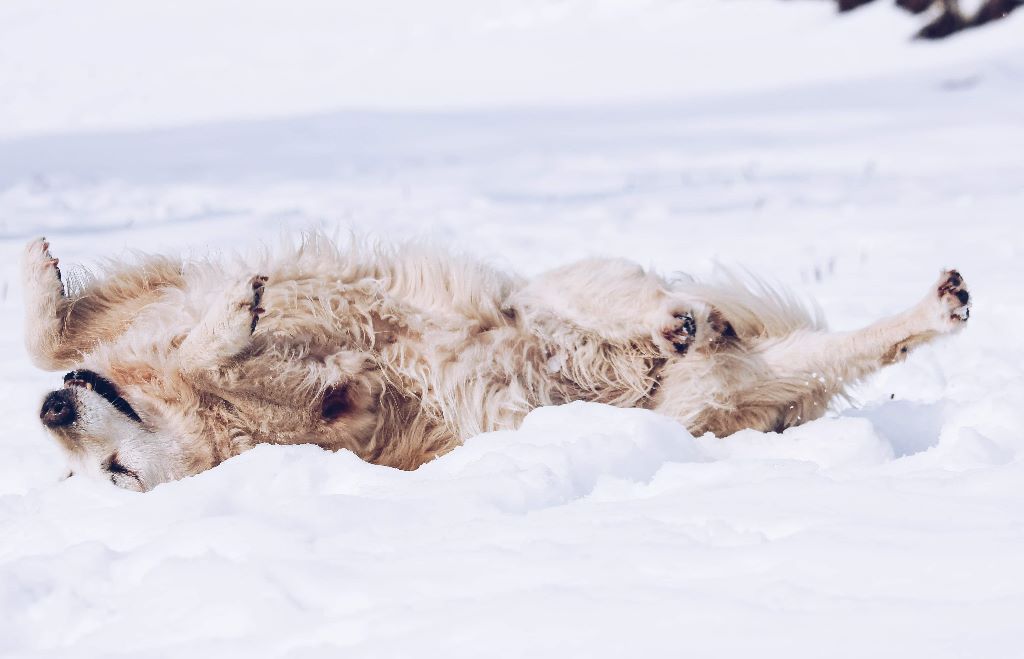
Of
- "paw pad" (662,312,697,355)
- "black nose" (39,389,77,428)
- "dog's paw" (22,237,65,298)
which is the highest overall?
"dog's paw" (22,237,65,298)

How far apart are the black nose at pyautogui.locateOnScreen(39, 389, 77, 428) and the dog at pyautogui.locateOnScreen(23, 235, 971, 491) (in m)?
0.01

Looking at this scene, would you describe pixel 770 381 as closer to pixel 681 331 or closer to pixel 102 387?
pixel 681 331

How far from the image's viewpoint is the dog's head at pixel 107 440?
3119mm

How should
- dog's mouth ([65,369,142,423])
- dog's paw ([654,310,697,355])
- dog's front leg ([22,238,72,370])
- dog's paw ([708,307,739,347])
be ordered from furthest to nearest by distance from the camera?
dog's front leg ([22,238,72,370]), dog's paw ([708,307,739,347]), dog's paw ([654,310,697,355]), dog's mouth ([65,369,142,423])

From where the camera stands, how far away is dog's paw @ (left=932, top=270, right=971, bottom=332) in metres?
3.17

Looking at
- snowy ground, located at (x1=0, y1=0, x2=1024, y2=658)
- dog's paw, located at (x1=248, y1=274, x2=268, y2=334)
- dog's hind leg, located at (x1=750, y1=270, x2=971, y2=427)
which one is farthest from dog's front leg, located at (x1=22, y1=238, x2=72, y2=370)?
dog's hind leg, located at (x1=750, y1=270, x2=971, y2=427)

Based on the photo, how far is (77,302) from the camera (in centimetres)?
374

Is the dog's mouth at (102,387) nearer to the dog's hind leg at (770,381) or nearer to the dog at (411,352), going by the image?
the dog at (411,352)

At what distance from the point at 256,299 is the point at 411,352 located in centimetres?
54

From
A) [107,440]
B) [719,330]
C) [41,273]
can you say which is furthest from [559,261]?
[107,440]

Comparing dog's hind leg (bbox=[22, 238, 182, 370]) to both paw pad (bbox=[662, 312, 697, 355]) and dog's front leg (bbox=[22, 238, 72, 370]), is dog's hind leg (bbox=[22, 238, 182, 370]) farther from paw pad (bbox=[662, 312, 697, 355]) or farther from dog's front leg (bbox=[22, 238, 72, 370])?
paw pad (bbox=[662, 312, 697, 355])

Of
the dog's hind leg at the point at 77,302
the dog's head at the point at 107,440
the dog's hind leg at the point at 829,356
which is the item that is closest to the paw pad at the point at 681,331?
the dog's hind leg at the point at 829,356

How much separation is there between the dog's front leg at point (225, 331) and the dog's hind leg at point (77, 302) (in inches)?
→ 20.8

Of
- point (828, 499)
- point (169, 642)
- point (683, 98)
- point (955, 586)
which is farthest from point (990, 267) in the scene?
point (683, 98)
